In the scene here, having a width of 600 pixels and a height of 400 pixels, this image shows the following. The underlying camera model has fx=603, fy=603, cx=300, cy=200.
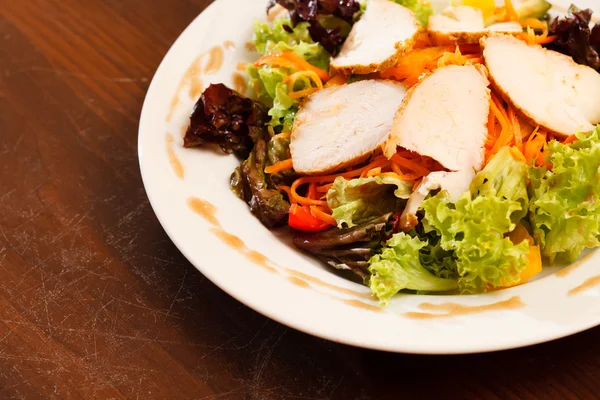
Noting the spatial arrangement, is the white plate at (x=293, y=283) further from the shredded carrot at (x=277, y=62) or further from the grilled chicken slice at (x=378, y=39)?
the grilled chicken slice at (x=378, y=39)

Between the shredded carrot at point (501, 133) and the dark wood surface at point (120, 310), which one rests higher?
the shredded carrot at point (501, 133)

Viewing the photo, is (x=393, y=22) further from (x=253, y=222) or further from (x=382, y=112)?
(x=253, y=222)

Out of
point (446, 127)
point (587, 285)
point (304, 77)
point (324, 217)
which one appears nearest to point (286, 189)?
point (324, 217)

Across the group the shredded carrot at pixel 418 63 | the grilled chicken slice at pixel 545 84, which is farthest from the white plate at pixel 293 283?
the shredded carrot at pixel 418 63

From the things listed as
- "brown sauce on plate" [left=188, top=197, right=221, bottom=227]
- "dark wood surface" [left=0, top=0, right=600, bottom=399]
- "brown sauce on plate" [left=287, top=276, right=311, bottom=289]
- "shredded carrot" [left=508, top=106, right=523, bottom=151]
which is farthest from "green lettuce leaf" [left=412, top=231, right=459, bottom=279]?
"brown sauce on plate" [left=188, top=197, right=221, bottom=227]

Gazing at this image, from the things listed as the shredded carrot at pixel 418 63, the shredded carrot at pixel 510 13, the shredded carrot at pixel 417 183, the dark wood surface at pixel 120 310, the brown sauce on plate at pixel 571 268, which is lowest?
the dark wood surface at pixel 120 310

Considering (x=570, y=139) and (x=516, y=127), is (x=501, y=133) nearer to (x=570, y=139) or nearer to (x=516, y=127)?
(x=516, y=127)

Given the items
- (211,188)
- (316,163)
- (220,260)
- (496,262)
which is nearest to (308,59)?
(316,163)
